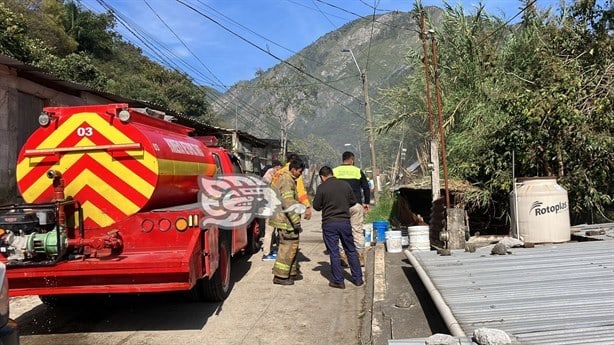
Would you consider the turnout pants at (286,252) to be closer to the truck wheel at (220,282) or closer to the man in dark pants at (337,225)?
the man in dark pants at (337,225)

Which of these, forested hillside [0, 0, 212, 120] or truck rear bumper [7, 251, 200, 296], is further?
forested hillside [0, 0, 212, 120]

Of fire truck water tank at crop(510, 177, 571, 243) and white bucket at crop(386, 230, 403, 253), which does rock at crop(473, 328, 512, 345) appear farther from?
white bucket at crop(386, 230, 403, 253)

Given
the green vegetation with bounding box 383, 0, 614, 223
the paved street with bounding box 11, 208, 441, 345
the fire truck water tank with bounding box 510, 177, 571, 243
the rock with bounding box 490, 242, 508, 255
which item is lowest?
the paved street with bounding box 11, 208, 441, 345

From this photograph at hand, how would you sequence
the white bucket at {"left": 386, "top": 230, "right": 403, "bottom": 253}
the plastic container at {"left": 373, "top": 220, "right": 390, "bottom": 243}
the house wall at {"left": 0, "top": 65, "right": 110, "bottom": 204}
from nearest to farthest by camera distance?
the white bucket at {"left": 386, "top": 230, "right": 403, "bottom": 253}
the plastic container at {"left": 373, "top": 220, "right": 390, "bottom": 243}
the house wall at {"left": 0, "top": 65, "right": 110, "bottom": 204}

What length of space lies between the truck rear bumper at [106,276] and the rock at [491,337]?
290cm

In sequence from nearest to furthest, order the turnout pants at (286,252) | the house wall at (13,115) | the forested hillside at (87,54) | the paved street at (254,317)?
1. the paved street at (254,317)
2. the turnout pants at (286,252)
3. the house wall at (13,115)
4. the forested hillside at (87,54)

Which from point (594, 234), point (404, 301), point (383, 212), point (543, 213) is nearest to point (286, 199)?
point (404, 301)

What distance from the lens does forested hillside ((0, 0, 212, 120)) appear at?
21781mm

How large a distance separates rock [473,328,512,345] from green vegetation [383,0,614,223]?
24.2 feet

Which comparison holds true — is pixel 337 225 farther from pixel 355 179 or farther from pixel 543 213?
pixel 543 213
